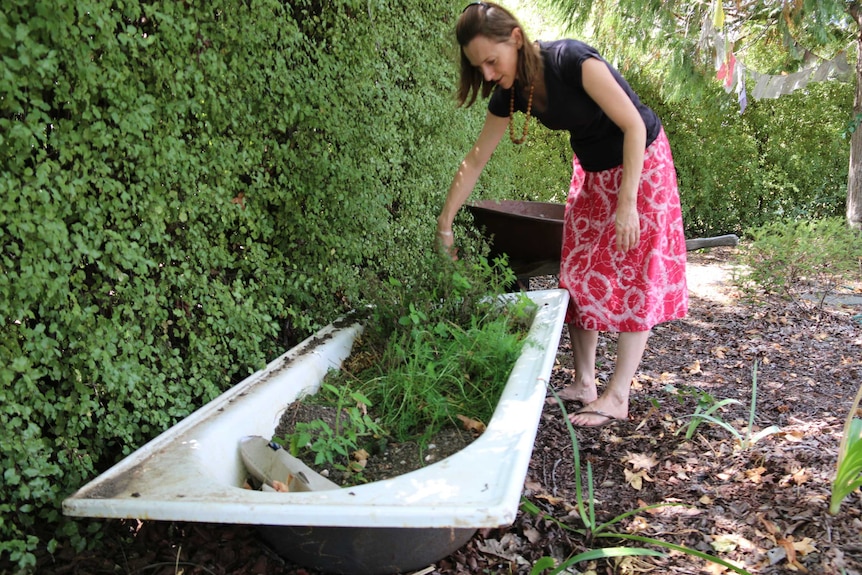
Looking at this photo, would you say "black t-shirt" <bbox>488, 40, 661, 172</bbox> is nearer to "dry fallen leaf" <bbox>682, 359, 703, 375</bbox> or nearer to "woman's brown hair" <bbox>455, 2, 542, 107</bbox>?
"woman's brown hair" <bbox>455, 2, 542, 107</bbox>

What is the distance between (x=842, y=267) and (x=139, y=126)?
529 centimetres

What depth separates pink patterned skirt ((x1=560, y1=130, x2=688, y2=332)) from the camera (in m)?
2.54

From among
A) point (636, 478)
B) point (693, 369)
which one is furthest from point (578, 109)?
point (693, 369)

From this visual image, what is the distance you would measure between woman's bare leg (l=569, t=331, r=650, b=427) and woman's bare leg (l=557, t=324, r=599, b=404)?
0.16 m

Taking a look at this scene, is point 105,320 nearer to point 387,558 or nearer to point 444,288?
point 387,558

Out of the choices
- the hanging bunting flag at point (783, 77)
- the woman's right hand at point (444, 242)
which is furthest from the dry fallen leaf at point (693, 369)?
the hanging bunting flag at point (783, 77)

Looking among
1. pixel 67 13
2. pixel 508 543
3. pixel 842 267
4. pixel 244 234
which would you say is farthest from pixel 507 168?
pixel 67 13

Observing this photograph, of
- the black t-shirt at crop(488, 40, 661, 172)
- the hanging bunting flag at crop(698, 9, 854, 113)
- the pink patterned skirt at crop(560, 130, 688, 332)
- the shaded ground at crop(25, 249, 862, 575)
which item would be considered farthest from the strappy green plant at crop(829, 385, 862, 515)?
the hanging bunting flag at crop(698, 9, 854, 113)

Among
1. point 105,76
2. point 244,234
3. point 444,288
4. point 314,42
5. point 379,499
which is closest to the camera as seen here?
point 379,499

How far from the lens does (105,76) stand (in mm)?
1481

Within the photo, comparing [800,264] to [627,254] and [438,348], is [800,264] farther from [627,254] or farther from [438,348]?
[438,348]

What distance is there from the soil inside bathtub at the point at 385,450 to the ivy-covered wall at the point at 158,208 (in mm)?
258

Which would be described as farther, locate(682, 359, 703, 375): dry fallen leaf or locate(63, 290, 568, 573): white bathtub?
locate(682, 359, 703, 375): dry fallen leaf

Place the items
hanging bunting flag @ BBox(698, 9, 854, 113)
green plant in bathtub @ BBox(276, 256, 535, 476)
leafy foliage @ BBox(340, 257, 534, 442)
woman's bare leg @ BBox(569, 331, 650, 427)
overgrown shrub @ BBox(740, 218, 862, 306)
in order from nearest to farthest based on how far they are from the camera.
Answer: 1. green plant in bathtub @ BBox(276, 256, 535, 476)
2. leafy foliage @ BBox(340, 257, 534, 442)
3. woman's bare leg @ BBox(569, 331, 650, 427)
4. overgrown shrub @ BBox(740, 218, 862, 306)
5. hanging bunting flag @ BBox(698, 9, 854, 113)
